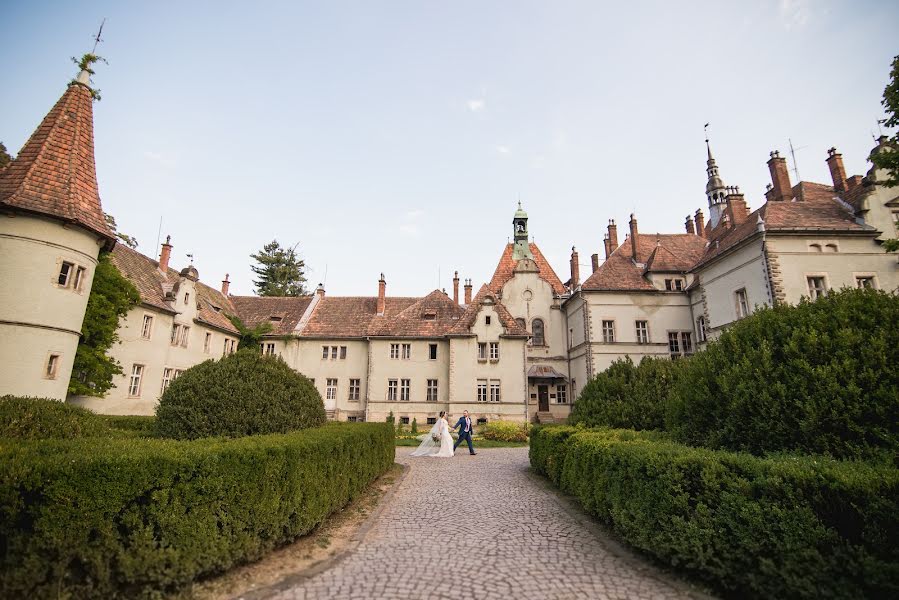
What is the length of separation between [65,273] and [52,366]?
3531 mm

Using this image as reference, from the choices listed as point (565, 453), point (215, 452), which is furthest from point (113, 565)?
point (565, 453)

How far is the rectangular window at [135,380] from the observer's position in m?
24.0

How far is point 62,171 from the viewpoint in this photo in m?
16.6

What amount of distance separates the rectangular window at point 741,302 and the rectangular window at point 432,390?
69.1 ft

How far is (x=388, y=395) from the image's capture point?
3388 centimetres

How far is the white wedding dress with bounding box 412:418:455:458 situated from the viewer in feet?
60.9

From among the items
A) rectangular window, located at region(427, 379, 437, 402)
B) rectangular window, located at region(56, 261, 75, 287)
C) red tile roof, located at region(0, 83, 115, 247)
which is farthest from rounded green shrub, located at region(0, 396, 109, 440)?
rectangular window, located at region(427, 379, 437, 402)

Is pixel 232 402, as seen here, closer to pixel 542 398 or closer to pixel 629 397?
pixel 629 397

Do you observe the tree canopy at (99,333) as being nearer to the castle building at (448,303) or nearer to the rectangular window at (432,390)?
the castle building at (448,303)

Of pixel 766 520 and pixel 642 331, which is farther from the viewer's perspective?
pixel 642 331

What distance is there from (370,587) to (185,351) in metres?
28.7

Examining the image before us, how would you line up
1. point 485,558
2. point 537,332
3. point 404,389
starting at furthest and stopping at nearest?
1. point 537,332
2. point 404,389
3. point 485,558

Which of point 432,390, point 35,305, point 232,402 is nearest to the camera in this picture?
point 232,402

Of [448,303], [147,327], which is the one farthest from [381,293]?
[147,327]
